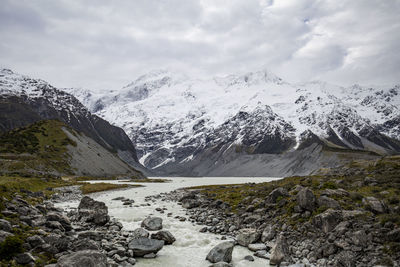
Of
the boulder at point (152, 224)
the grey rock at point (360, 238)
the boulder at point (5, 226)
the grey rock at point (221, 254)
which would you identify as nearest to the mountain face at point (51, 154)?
the boulder at point (152, 224)

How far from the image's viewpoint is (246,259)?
2384 centimetres

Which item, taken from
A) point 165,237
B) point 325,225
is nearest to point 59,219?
point 165,237

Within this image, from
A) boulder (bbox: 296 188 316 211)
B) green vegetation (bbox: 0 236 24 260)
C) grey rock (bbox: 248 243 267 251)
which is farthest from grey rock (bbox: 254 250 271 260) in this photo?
green vegetation (bbox: 0 236 24 260)

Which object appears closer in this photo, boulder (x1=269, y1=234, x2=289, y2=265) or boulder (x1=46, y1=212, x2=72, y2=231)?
boulder (x1=269, y1=234, x2=289, y2=265)

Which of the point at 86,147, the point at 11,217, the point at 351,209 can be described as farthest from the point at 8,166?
the point at 351,209

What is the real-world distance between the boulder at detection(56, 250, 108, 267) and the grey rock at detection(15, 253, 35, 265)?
1.81m

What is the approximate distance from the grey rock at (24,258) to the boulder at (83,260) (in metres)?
1.81

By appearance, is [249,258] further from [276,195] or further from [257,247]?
[276,195]

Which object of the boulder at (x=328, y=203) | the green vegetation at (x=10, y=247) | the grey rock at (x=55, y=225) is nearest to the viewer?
the green vegetation at (x=10, y=247)

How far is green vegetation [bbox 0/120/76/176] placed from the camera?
11456cm

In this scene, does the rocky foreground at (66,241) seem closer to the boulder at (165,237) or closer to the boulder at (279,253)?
the boulder at (165,237)

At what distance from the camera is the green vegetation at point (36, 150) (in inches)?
4510

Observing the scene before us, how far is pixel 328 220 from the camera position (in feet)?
83.3

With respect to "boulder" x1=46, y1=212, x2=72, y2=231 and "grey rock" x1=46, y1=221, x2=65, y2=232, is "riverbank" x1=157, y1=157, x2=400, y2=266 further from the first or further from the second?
"grey rock" x1=46, y1=221, x2=65, y2=232
